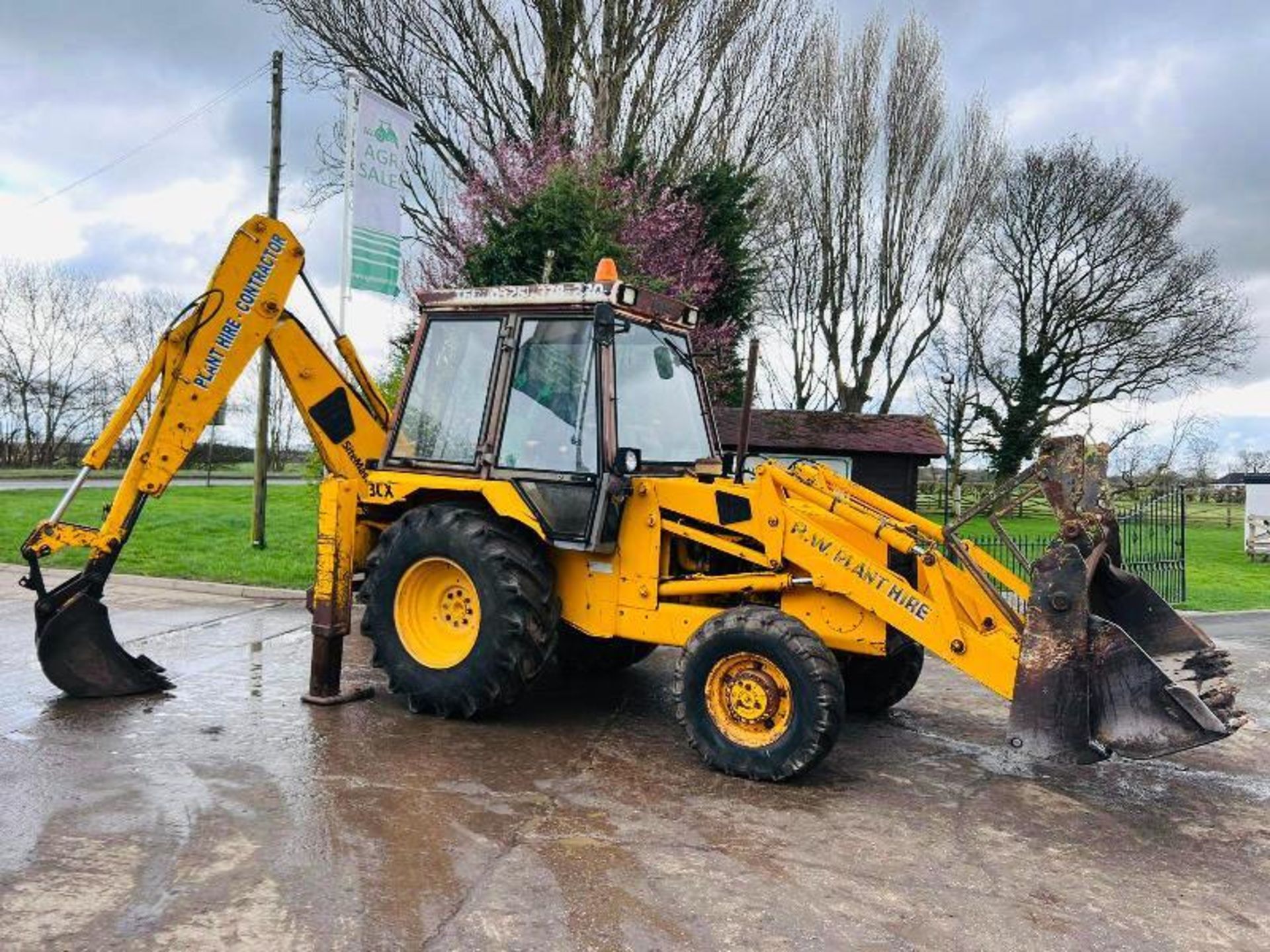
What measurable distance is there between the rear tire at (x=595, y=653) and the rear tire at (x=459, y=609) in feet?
4.10

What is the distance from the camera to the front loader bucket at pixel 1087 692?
4426 millimetres

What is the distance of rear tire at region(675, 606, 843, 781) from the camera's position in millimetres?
4988

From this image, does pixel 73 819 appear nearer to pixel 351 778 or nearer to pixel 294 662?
pixel 351 778

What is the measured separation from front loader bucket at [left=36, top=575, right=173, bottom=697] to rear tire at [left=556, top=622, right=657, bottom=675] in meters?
2.84

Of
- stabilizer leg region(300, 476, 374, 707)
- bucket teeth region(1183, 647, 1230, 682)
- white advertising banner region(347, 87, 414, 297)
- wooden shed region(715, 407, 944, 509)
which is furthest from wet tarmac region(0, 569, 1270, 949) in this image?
wooden shed region(715, 407, 944, 509)

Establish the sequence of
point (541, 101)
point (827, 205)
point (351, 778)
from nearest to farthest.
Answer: point (351, 778)
point (541, 101)
point (827, 205)

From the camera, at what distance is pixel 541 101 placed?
1852 centimetres

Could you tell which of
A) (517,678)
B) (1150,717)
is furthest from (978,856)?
(517,678)

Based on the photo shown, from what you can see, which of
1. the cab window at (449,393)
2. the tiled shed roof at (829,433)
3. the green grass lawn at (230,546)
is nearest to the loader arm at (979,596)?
the cab window at (449,393)

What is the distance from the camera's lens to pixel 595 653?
7.53m

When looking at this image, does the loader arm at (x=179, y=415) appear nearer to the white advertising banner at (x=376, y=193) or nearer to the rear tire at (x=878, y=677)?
the rear tire at (x=878, y=677)

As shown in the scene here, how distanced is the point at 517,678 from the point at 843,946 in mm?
2724

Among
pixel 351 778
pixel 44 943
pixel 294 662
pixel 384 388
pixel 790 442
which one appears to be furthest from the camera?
pixel 790 442

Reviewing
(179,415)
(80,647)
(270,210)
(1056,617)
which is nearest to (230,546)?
(270,210)
